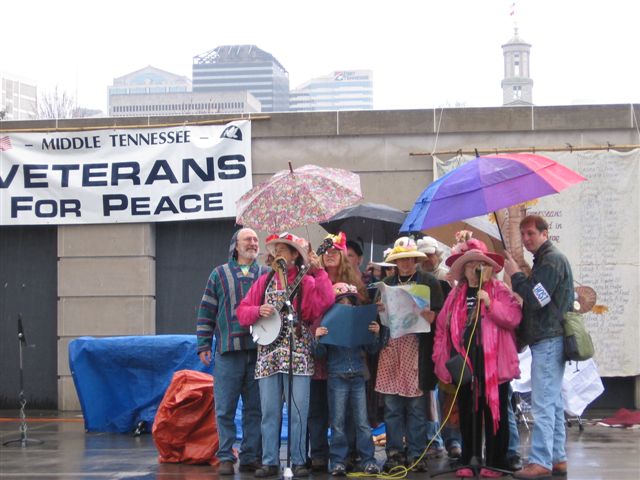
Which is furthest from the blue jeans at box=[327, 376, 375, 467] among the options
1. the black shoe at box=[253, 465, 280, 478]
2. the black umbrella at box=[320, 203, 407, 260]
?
the black umbrella at box=[320, 203, 407, 260]

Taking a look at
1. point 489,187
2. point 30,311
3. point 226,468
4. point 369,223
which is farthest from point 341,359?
point 30,311

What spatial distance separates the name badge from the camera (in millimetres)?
8406

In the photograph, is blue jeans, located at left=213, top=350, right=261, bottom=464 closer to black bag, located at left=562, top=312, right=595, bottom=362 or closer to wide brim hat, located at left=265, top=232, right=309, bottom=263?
wide brim hat, located at left=265, top=232, right=309, bottom=263

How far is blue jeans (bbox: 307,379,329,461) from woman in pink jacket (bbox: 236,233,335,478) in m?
0.30

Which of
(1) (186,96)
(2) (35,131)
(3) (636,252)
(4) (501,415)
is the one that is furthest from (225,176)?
(1) (186,96)

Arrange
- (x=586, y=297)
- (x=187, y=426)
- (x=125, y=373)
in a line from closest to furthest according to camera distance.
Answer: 1. (x=187, y=426)
2. (x=125, y=373)
3. (x=586, y=297)

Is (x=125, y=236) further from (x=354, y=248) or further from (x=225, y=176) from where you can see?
(x=354, y=248)

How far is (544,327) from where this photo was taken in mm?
8516

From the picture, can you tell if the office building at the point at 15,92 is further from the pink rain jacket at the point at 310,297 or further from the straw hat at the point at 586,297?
the pink rain jacket at the point at 310,297

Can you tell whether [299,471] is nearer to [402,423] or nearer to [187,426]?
[402,423]

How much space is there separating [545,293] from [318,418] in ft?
7.51

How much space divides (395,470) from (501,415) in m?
1.02

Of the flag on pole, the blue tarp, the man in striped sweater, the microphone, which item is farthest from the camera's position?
the flag on pole

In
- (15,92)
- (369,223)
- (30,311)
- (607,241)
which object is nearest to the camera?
(369,223)
